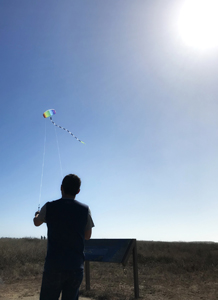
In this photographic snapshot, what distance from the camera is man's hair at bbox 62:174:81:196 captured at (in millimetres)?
2842

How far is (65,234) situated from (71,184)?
54 centimetres

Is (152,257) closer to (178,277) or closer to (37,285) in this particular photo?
(178,277)

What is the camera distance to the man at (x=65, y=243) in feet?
8.13

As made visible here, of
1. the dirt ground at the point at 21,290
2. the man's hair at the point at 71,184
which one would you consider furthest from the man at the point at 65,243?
the dirt ground at the point at 21,290

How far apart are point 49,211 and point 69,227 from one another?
0.28m

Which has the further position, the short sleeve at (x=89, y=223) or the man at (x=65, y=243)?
the short sleeve at (x=89, y=223)

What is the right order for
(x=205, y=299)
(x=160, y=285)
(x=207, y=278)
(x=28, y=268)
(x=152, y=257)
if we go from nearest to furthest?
(x=205, y=299) < (x=160, y=285) < (x=207, y=278) < (x=28, y=268) < (x=152, y=257)

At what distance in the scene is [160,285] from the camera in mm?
8336

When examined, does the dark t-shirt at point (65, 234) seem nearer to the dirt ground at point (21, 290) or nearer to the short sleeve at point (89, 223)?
the short sleeve at point (89, 223)

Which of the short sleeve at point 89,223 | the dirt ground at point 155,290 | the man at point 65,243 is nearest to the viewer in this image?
the man at point 65,243

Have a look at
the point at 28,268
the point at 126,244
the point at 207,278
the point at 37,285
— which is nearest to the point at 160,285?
the point at 207,278

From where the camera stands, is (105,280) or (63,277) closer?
(63,277)

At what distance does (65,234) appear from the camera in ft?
8.50

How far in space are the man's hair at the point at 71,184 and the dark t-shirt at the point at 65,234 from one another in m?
0.14
